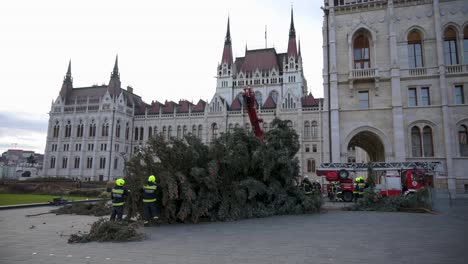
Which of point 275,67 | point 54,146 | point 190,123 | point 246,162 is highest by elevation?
point 275,67

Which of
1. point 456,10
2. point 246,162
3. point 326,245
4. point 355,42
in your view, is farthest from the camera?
point 355,42

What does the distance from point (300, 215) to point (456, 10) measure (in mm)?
23448

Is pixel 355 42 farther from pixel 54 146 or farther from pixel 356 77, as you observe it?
pixel 54 146

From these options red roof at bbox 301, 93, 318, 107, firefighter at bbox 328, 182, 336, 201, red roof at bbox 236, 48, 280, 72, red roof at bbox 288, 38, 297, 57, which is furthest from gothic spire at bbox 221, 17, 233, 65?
firefighter at bbox 328, 182, 336, 201

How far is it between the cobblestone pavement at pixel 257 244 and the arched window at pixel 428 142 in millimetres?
14872

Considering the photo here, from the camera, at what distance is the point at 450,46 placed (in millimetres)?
25266

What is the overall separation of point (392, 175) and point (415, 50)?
12.6m

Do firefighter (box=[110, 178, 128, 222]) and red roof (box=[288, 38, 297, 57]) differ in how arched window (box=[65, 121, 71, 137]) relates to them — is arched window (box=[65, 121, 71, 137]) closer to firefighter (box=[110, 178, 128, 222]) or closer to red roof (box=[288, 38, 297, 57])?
red roof (box=[288, 38, 297, 57])

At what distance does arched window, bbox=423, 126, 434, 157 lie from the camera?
24.5m

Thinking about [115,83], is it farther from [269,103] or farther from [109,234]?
[109,234]

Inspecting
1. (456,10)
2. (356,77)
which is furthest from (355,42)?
(456,10)

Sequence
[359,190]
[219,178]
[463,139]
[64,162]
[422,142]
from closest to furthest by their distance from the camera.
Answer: [219,178], [359,190], [463,139], [422,142], [64,162]

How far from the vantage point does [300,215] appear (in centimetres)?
1458

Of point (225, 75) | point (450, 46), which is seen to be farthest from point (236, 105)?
point (450, 46)
